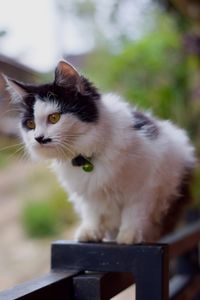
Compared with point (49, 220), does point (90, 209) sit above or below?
below

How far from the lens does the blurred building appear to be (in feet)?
3.02

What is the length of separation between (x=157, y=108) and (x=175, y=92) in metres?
0.67

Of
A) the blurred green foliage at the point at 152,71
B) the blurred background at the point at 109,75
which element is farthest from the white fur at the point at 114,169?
Result: the blurred green foliage at the point at 152,71

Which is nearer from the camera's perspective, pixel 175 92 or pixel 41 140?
pixel 41 140

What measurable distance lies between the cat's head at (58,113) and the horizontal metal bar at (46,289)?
0.66ft

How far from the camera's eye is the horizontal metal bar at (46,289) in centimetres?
71

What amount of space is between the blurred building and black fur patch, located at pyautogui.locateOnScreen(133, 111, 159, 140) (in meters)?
0.23

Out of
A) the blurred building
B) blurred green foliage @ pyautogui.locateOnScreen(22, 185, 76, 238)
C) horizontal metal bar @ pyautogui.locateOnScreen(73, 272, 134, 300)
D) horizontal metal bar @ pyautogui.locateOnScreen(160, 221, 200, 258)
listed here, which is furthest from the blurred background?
horizontal metal bar @ pyautogui.locateOnScreen(73, 272, 134, 300)

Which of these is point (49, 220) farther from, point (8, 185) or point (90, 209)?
point (90, 209)

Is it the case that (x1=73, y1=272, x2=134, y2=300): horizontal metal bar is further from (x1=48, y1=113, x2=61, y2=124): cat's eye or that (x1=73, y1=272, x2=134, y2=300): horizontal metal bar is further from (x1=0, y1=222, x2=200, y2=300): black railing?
(x1=48, y1=113, x2=61, y2=124): cat's eye

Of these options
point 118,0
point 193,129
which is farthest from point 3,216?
point 118,0

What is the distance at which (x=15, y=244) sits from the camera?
242cm

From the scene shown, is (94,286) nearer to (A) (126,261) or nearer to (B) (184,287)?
(A) (126,261)

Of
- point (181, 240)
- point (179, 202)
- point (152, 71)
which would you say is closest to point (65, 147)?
point (179, 202)
